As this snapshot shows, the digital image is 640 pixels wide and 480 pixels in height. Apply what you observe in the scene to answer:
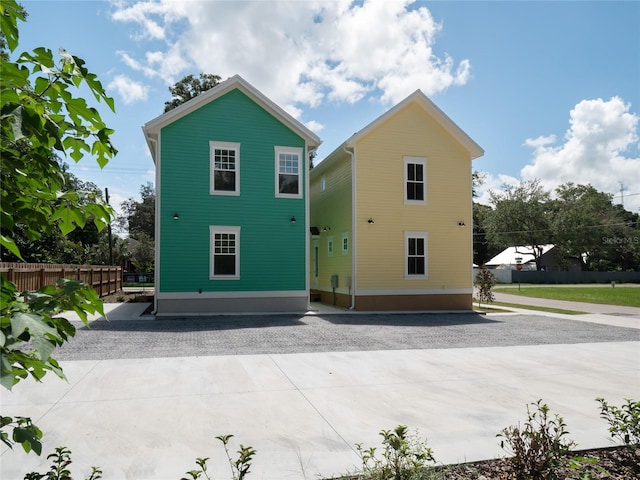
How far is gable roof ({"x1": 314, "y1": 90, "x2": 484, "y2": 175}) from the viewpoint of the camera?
55.2 ft

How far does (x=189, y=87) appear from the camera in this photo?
108ft

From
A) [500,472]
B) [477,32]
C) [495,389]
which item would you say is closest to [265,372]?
[495,389]

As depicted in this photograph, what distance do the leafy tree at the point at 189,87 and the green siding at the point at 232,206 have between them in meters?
19.0

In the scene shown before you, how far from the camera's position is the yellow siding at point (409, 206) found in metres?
17.0

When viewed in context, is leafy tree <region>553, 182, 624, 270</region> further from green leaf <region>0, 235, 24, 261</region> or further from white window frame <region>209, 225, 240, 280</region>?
green leaf <region>0, 235, 24, 261</region>

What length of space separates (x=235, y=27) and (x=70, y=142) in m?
→ 9.16

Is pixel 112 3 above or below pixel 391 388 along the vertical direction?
above

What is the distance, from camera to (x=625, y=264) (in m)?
59.2

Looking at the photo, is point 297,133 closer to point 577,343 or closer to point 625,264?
point 577,343

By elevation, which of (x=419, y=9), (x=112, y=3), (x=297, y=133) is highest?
(x=419, y=9)

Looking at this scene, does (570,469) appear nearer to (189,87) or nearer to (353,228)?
Result: (353,228)

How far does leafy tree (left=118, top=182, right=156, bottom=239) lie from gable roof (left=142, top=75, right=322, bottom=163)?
3651 centimetres

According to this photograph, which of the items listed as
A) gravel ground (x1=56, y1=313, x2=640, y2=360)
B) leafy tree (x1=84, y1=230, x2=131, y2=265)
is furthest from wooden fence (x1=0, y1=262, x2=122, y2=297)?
leafy tree (x1=84, y1=230, x2=131, y2=265)

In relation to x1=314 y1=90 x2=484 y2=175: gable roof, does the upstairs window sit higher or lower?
lower
